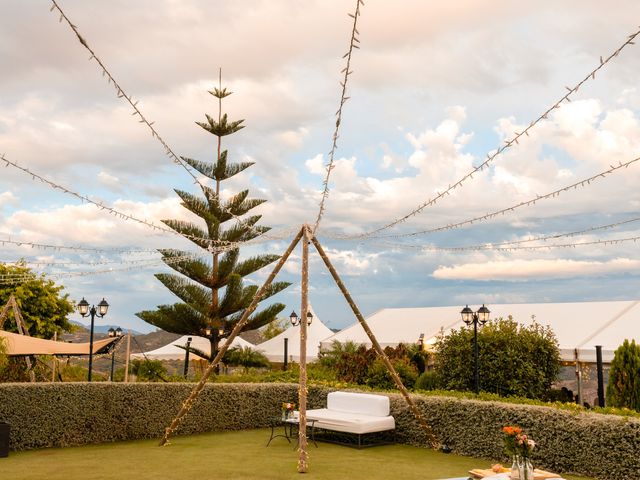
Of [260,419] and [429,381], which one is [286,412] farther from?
[429,381]

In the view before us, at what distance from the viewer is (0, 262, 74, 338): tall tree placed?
18594 millimetres

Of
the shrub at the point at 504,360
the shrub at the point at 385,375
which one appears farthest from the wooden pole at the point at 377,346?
the shrub at the point at 385,375

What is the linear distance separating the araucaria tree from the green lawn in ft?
29.4

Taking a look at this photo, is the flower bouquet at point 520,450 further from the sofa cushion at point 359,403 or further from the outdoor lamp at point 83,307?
the outdoor lamp at point 83,307

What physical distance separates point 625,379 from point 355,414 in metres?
3.67

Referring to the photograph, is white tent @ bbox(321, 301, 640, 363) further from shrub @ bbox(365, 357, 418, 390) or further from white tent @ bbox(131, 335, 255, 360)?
white tent @ bbox(131, 335, 255, 360)

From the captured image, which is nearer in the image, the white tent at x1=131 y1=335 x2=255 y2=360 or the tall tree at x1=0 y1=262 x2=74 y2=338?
the tall tree at x1=0 y1=262 x2=74 y2=338

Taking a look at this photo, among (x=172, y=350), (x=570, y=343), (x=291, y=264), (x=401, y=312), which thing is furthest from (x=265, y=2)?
(x=172, y=350)

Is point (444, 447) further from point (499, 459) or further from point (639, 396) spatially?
point (639, 396)

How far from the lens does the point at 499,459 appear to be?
7.93m

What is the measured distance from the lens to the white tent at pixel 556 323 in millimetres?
12227

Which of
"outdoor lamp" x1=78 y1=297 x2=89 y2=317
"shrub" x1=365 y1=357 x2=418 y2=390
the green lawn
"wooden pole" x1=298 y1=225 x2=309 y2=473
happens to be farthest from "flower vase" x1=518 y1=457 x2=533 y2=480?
"outdoor lamp" x1=78 y1=297 x2=89 y2=317

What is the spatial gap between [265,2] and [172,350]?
15855 mm

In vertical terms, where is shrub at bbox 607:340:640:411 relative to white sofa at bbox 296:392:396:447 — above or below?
above
